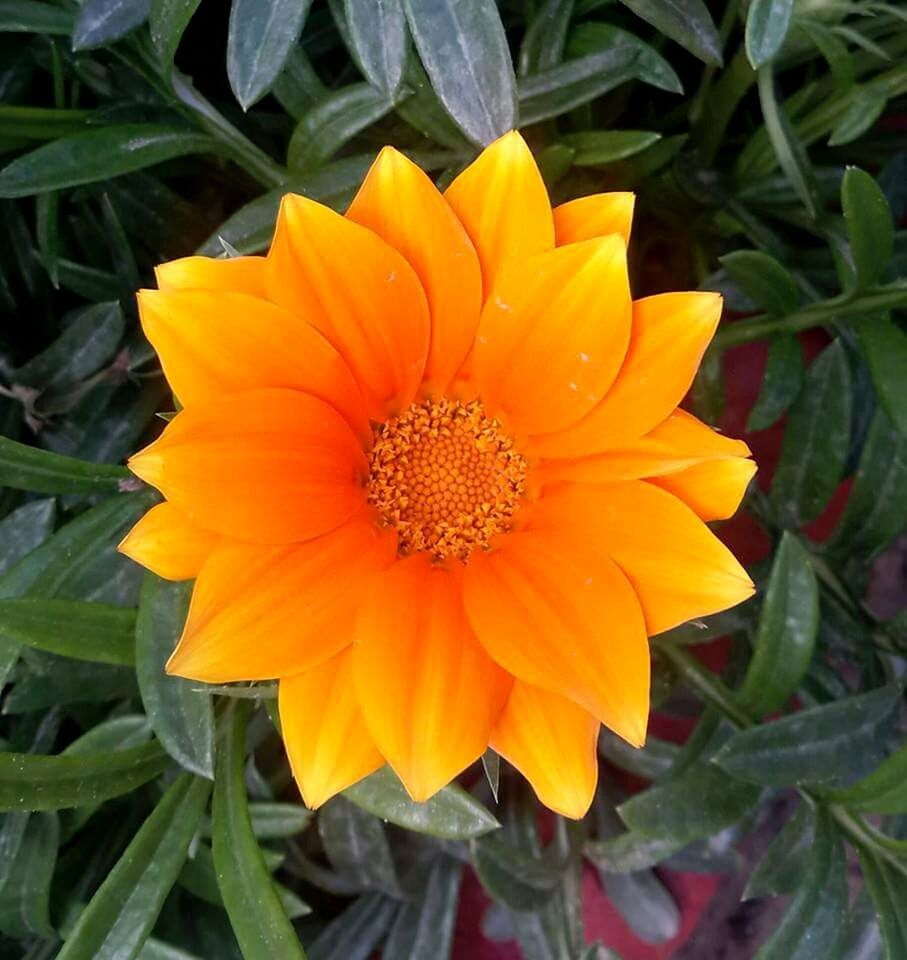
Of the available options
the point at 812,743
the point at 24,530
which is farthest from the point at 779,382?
the point at 24,530

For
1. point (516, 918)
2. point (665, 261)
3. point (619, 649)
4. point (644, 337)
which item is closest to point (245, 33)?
point (644, 337)

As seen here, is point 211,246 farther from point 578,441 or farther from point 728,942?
point 728,942

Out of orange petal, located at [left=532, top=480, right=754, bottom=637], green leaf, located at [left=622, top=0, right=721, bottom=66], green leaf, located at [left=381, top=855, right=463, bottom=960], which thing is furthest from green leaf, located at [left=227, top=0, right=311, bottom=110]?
green leaf, located at [left=381, top=855, right=463, bottom=960]

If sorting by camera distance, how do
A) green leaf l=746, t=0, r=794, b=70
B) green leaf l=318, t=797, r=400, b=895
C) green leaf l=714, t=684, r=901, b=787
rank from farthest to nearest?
green leaf l=318, t=797, r=400, b=895 → green leaf l=714, t=684, r=901, b=787 → green leaf l=746, t=0, r=794, b=70

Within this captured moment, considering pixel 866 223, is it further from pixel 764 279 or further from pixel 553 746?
pixel 553 746

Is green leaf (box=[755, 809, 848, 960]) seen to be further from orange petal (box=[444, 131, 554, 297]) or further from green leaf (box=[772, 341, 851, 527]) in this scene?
orange petal (box=[444, 131, 554, 297])
